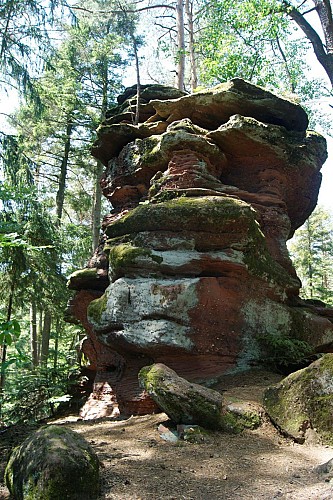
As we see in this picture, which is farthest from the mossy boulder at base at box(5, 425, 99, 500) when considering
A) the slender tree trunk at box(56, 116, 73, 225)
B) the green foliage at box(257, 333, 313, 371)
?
the slender tree trunk at box(56, 116, 73, 225)

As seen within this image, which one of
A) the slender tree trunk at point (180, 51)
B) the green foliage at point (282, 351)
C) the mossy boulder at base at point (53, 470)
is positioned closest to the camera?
the mossy boulder at base at point (53, 470)

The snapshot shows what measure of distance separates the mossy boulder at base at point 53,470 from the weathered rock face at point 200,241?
11.7ft

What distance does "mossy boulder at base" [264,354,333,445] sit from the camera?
17.1 ft

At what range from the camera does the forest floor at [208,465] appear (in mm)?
3842

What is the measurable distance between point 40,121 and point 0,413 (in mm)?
12849

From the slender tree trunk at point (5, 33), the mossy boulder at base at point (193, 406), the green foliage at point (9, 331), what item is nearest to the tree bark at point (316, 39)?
the slender tree trunk at point (5, 33)

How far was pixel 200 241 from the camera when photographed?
322 inches

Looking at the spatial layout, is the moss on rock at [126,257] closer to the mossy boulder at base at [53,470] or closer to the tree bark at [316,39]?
the mossy boulder at base at [53,470]

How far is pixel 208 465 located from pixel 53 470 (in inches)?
69.6

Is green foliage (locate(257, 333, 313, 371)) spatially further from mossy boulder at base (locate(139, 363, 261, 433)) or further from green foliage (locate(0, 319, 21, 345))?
green foliage (locate(0, 319, 21, 345))

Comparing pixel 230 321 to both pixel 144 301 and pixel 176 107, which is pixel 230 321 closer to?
pixel 144 301

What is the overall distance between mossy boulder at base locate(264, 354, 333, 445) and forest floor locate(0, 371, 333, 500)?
151 mm

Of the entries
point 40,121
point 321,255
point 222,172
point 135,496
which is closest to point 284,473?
point 135,496

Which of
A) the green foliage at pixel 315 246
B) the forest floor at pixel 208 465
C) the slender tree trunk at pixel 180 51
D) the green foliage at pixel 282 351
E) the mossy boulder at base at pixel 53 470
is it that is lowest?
the forest floor at pixel 208 465
